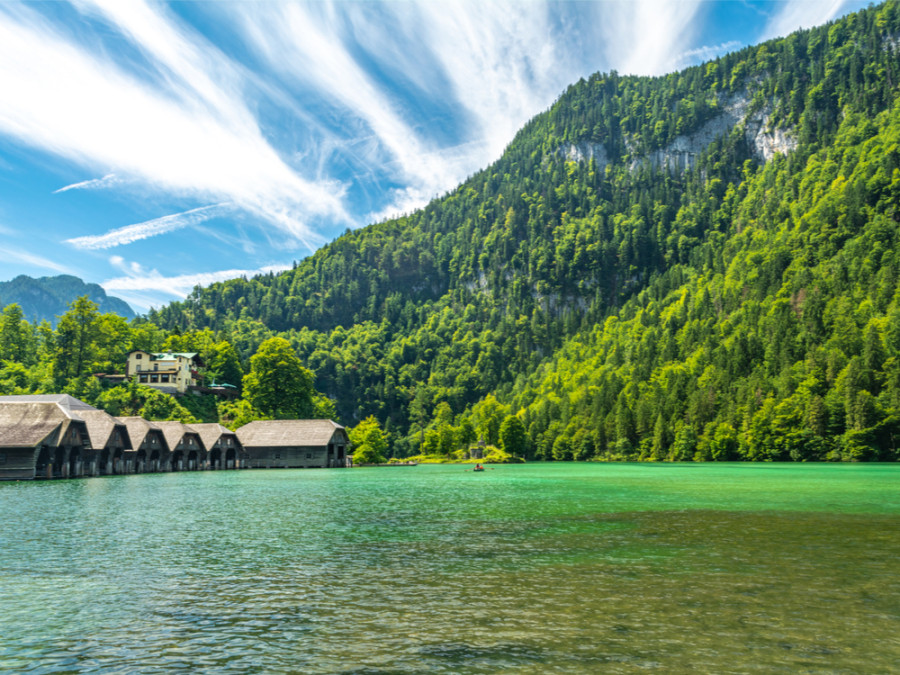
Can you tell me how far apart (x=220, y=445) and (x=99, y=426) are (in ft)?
97.3

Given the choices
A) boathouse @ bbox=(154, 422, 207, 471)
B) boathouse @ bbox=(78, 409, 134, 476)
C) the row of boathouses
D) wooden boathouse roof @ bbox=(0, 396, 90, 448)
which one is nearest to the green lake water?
wooden boathouse roof @ bbox=(0, 396, 90, 448)

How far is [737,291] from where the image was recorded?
180625 millimetres

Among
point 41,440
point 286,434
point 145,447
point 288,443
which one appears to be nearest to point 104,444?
point 145,447

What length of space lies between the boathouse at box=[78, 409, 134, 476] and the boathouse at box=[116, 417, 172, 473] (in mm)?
2124

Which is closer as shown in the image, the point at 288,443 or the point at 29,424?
the point at 29,424

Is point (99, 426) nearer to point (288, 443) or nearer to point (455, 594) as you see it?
point (288, 443)

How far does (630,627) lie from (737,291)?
7416 inches

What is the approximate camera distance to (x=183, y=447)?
96.8 metres

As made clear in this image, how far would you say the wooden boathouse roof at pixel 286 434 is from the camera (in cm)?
11150

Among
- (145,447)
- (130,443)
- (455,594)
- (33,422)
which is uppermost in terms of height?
(33,422)

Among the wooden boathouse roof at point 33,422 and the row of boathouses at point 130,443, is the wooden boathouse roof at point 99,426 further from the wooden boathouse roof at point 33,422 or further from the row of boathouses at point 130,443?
the wooden boathouse roof at point 33,422

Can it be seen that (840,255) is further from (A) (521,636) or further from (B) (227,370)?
(A) (521,636)

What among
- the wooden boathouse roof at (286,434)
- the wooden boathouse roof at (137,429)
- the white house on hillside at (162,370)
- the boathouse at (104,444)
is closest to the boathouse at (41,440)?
the boathouse at (104,444)

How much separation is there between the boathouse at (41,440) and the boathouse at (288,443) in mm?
38892
